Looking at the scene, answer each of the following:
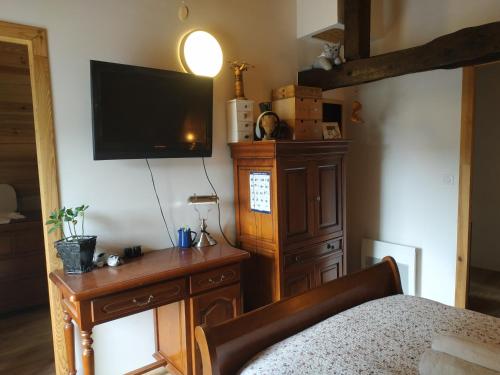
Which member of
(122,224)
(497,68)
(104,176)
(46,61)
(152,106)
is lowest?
(122,224)

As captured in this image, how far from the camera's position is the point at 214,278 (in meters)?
2.19

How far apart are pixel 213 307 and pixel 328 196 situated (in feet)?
4.19

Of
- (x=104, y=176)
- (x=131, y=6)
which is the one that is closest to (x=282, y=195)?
(x=104, y=176)

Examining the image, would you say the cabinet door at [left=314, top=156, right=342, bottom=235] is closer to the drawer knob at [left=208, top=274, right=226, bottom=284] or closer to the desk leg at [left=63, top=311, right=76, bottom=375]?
the drawer knob at [left=208, top=274, right=226, bottom=284]

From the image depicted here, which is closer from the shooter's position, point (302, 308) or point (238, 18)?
point (302, 308)

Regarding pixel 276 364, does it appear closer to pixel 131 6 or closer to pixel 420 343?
pixel 420 343

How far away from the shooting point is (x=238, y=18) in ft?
9.25

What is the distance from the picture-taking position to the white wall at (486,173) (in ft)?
13.5

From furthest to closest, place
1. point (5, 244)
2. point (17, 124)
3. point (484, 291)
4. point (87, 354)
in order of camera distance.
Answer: point (484, 291), point (17, 124), point (5, 244), point (87, 354)

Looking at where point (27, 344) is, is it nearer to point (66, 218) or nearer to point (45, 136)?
point (66, 218)

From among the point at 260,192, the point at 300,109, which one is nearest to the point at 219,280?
the point at 260,192

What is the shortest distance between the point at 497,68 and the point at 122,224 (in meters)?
4.20

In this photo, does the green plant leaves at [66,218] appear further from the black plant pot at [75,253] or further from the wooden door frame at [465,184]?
the wooden door frame at [465,184]

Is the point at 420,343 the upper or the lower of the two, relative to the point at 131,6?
lower
